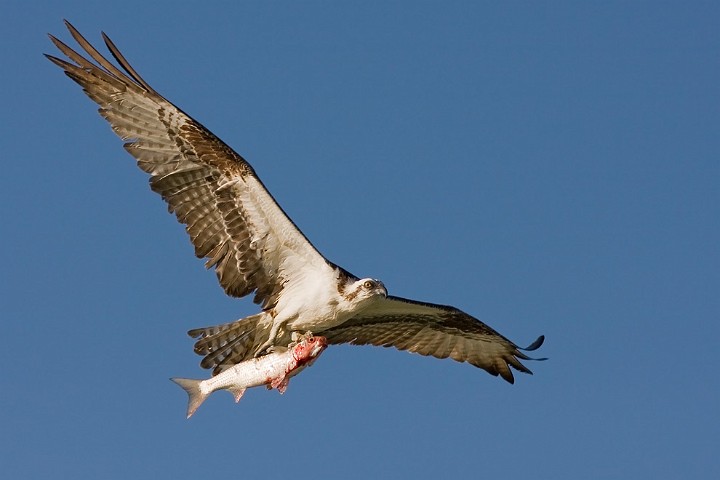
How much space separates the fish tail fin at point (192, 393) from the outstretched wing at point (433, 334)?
1712mm

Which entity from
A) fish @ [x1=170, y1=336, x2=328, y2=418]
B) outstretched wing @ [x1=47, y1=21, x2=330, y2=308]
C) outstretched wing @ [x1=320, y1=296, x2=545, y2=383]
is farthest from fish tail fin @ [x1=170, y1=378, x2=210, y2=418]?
outstretched wing @ [x1=320, y1=296, x2=545, y2=383]

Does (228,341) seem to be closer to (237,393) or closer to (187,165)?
(237,393)

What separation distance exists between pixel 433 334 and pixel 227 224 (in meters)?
3.31

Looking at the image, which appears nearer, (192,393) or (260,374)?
(260,374)

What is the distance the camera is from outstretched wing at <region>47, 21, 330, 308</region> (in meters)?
13.8

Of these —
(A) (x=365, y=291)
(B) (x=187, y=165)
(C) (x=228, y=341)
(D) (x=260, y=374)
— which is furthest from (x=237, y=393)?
(B) (x=187, y=165)

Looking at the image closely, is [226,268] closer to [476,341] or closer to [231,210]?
[231,210]

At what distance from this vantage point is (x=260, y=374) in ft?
44.5

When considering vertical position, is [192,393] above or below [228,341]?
below

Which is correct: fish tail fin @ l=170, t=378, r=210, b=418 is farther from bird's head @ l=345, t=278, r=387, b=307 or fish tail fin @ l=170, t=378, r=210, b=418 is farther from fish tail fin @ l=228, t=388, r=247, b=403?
bird's head @ l=345, t=278, r=387, b=307

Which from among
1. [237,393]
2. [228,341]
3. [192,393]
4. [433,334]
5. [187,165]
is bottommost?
[192,393]

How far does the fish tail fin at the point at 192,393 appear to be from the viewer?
13.7 metres

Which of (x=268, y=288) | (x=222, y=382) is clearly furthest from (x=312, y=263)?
(x=222, y=382)

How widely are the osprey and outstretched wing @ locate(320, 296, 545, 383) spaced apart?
0.80 m
